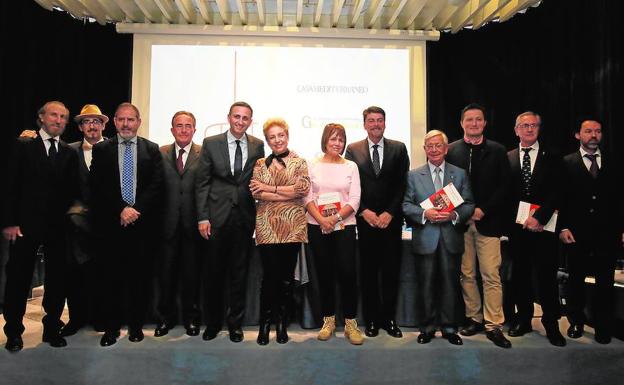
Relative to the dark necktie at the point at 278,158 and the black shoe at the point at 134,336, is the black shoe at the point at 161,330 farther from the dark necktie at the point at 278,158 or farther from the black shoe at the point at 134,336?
the dark necktie at the point at 278,158

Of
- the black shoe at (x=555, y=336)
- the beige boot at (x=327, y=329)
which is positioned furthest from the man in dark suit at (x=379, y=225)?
the black shoe at (x=555, y=336)

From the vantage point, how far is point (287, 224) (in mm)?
2820

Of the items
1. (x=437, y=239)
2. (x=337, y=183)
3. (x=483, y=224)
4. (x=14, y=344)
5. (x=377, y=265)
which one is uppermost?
(x=337, y=183)

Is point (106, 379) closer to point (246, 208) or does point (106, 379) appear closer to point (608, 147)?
point (246, 208)

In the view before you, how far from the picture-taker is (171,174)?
3.26 metres

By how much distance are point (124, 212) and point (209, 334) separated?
969 millimetres

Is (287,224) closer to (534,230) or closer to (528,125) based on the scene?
(534,230)

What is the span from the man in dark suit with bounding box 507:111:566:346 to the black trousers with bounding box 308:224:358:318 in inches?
45.6

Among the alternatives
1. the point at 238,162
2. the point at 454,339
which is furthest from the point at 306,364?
the point at 238,162

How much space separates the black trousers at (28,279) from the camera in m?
2.86

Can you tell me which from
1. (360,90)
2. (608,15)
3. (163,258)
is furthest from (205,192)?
(608,15)

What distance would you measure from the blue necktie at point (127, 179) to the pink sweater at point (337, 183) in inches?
45.2

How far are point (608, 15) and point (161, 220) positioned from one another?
4559 mm

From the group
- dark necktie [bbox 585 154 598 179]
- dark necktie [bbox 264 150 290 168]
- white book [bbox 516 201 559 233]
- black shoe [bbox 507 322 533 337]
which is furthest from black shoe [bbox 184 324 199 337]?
dark necktie [bbox 585 154 598 179]
